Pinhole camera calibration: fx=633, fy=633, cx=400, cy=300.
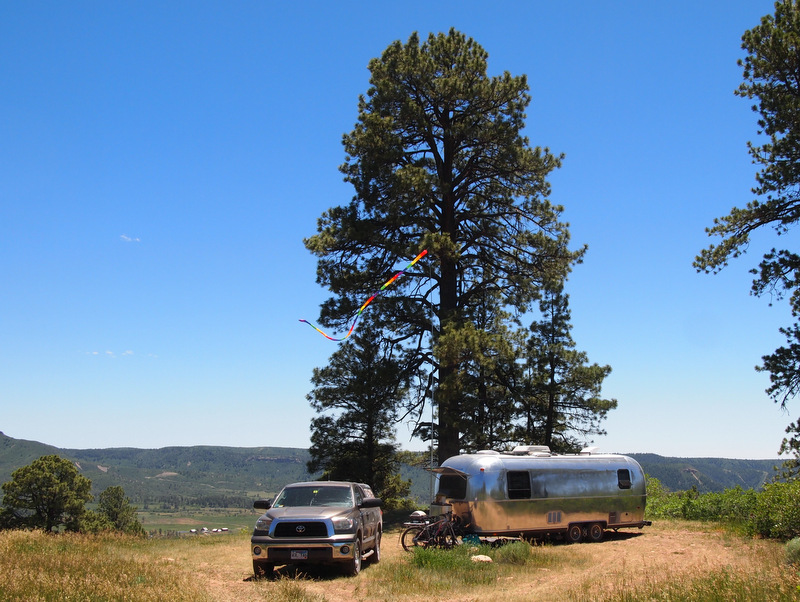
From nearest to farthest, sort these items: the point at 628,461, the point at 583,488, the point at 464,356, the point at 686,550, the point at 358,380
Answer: the point at 686,550
the point at 583,488
the point at 628,461
the point at 464,356
the point at 358,380

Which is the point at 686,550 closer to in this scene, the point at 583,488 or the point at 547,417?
the point at 583,488

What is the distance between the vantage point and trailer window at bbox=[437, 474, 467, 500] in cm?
1738

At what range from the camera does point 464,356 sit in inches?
904

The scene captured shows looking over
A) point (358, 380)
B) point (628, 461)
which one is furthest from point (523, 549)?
point (358, 380)

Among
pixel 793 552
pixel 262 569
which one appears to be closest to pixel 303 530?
pixel 262 569

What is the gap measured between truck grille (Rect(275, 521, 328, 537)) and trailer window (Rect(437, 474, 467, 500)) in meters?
6.09

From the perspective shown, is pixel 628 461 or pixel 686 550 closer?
pixel 686 550

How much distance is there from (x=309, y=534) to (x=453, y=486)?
21.8 feet

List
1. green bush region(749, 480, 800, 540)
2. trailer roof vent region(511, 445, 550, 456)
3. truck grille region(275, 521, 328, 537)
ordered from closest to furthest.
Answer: truck grille region(275, 521, 328, 537), green bush region(749, 480, 800, 540), trailer roof vent region(511, 445, 550, 456)

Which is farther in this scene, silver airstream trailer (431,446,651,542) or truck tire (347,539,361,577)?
silver airstream trailer (431,446,651,542)

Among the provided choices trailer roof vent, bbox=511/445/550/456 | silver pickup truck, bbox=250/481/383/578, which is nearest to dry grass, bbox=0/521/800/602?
silver pickup truck, bbox=250/481/383/578

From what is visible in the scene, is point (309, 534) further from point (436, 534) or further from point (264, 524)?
point (436, 534)

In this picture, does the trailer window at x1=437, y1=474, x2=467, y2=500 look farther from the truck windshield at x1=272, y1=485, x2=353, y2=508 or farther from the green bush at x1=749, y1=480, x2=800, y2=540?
the green bush at x1=749, y1=480, x2=800, y2=540

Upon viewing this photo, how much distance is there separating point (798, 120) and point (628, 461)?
39.7ft
